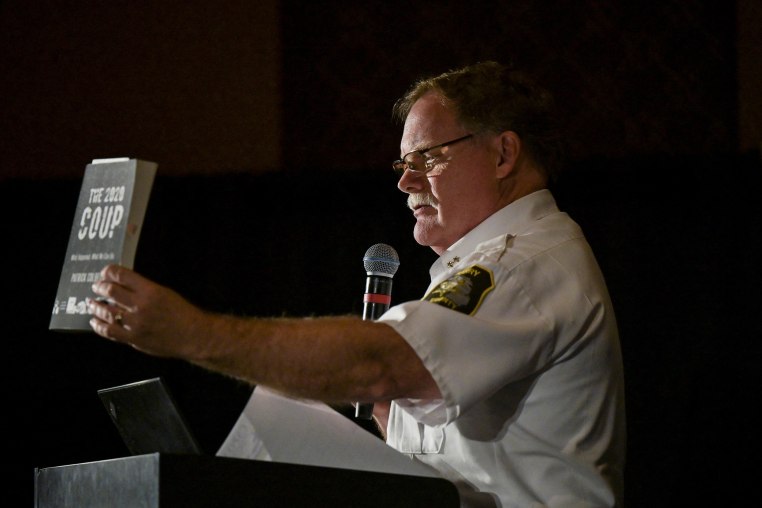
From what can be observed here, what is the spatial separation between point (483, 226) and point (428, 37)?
7.70ft

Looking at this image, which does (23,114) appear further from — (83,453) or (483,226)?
(483,226)

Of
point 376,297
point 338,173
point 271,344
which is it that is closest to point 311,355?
point 271,344

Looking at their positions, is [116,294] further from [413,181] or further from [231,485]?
[413,181]

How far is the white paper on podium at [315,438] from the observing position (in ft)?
4.20

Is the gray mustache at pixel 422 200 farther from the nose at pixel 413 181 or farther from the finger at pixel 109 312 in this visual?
the finger at pixel 109 312

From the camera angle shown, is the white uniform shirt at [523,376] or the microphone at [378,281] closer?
the white uniform shirt at [523,376]

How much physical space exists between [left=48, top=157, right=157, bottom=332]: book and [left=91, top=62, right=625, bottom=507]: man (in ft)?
0.14

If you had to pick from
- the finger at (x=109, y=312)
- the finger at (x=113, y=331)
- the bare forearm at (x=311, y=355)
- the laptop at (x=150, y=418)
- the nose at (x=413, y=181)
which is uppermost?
the nose at (x=413, y=181)

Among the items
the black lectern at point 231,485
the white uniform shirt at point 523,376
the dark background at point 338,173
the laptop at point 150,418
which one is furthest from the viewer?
the dark background at point 338,173

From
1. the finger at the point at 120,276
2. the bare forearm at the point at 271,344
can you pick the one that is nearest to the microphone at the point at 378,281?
the bare forearm at the point at 271,344

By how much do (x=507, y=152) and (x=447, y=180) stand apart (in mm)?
134

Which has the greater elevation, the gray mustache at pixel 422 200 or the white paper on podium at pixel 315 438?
the gray mustache at pixel 422 200

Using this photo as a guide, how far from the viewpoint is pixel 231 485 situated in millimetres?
1122

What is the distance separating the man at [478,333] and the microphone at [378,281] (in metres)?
0.12
